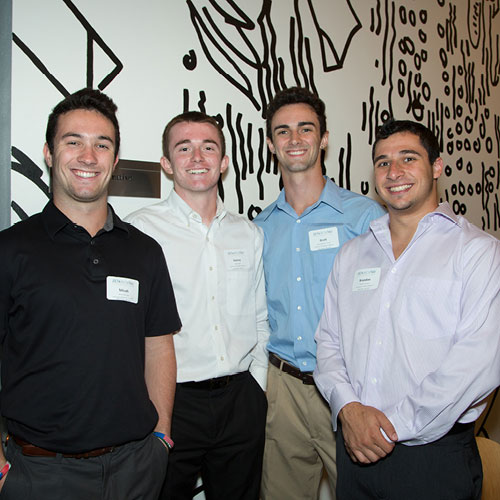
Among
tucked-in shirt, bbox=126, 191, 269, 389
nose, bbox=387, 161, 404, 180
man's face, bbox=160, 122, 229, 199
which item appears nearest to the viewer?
nose, bbox=387, 161, 404, 180

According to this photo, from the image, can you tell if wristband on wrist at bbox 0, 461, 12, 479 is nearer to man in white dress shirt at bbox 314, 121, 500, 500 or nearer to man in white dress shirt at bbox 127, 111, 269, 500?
man in white dress shirt at bbox 127, 111, 269, 500

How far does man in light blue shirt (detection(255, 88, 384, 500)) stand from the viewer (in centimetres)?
232

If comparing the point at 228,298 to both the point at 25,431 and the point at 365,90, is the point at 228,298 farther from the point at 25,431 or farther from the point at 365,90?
the point at 365,90

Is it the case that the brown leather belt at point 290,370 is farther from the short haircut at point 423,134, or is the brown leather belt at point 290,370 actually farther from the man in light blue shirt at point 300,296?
the short haircut at point 423,134

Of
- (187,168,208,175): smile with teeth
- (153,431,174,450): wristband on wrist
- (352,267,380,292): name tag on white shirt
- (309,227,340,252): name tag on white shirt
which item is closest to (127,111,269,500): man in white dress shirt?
(187,168,208,175): smile with teeth

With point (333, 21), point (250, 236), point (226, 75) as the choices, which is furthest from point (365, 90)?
point (250, 236)

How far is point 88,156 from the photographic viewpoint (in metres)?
1.73

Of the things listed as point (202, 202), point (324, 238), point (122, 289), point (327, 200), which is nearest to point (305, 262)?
point (324, 238)

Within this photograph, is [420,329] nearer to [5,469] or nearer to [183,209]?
[183,209]

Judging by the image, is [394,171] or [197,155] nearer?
[394,171]

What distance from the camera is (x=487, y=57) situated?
481 cm

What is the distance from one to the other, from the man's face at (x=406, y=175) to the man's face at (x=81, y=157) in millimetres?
1163

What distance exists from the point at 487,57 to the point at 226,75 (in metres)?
3.45

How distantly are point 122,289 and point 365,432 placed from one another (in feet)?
3.46
